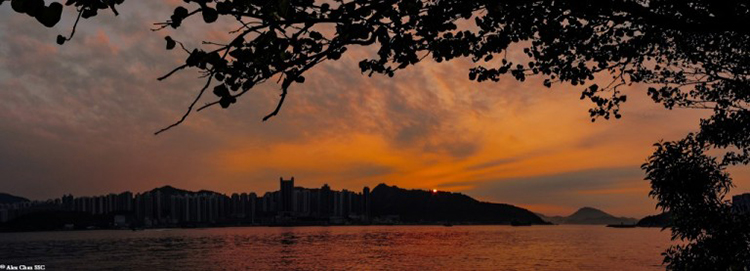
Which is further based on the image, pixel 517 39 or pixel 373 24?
pixel 517 39

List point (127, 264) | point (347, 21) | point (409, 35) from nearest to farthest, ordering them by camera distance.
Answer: point (347, 21), point (409, 35), point (127, 264)

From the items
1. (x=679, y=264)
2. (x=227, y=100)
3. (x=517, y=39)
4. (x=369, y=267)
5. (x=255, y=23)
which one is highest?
(x=517, y=39)

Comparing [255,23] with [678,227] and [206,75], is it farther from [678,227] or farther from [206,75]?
[678,227]

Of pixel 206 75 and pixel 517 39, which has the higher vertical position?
pixel 517 39

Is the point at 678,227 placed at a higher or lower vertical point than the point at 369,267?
higher

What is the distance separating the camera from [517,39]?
33.8ft

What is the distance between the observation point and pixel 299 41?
6.73 metres

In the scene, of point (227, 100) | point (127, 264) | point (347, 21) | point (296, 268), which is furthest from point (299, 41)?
point (127, 264)

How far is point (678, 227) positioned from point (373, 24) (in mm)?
10141

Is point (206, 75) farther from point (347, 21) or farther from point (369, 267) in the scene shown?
point (369, 267)

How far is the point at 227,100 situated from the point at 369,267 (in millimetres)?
72468

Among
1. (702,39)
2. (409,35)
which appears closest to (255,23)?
(409,35)

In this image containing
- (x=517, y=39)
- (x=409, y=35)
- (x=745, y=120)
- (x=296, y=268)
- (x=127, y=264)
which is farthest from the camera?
(x=127, y=264)

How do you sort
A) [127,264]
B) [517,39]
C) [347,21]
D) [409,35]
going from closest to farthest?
[347,21] < [409,35] < [517,39] < [127,264]
